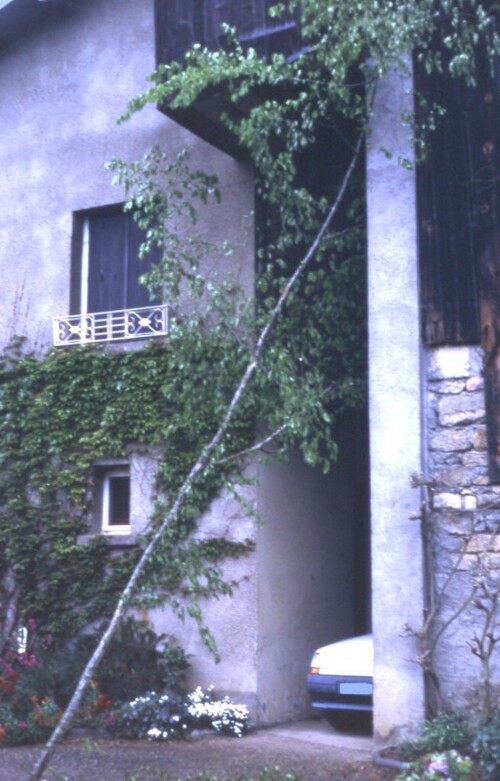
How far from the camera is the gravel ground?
834cm

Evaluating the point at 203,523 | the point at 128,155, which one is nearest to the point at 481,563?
the point at 203,523

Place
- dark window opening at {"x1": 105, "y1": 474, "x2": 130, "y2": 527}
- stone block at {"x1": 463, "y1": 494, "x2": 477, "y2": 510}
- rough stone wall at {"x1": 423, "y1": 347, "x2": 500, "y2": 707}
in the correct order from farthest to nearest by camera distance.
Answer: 1. dark window opening at {"x1": 105, "y1": 474, "x2": 130, "y2": 527}
2. stone block at {"x1": 463, "y1": 494, "x2": 477, "y2": 510}
3. rough stone wall at {"x1": 423, "y1": 347, "x2": 500, "y2": 707}

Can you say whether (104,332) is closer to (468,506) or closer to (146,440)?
(146,440)

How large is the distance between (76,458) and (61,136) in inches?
147

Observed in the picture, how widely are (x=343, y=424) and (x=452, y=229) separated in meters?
3.65

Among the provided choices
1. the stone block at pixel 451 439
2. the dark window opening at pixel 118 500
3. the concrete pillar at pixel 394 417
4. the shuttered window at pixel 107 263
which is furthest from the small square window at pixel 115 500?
the stone block at pixel 451 439

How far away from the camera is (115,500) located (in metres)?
11.7

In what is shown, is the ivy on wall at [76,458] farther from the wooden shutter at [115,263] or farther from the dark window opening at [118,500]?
the wooden shutter at [115,263]

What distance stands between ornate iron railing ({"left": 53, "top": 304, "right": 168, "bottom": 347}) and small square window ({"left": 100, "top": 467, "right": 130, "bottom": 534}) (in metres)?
1.41

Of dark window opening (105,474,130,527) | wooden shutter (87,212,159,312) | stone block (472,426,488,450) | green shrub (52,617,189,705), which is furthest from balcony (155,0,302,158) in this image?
green shrub (52,617,189,705)

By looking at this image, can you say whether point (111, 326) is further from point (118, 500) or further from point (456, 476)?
point (456, 476)

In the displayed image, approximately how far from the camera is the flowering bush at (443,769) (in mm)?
7262

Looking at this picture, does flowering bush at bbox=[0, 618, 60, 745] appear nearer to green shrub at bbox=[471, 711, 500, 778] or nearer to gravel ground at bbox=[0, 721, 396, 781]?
gravel ground at bbox=[0, 721, 396, 781]

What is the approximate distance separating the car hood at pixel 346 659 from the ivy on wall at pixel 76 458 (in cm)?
131
